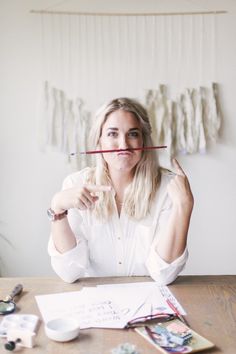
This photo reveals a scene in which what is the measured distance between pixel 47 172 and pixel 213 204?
108 centimetres

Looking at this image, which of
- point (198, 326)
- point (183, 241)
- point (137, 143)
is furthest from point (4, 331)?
point (137, 143)

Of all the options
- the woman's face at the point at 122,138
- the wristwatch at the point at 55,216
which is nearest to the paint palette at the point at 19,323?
the wristwatch at the point at 55,216

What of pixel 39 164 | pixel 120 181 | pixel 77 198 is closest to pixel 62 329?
pixel 77 198

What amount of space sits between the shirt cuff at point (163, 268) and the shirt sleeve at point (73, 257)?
25 centimetres

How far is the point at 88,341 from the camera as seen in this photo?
1127mm

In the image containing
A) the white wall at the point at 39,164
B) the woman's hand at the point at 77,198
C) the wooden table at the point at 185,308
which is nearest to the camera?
the wooden table at the point at 185,308

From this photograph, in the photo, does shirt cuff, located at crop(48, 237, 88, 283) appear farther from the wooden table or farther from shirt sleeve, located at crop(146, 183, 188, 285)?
shirt sleeve, located at crop(146, 183, 188, 285)

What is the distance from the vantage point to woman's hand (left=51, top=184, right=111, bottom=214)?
5.02 ft

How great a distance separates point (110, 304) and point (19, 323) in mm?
281

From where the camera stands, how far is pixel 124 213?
180cm

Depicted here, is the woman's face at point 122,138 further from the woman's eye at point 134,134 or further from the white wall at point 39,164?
the white wall at point 39,164

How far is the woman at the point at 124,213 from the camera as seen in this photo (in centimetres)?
161

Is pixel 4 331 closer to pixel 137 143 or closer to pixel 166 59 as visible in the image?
pixel 137 143

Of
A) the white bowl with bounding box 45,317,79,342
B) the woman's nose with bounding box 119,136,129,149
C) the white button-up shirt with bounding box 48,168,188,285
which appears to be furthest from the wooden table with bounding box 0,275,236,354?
the woman's nose with bounding box 119,136,129,149
